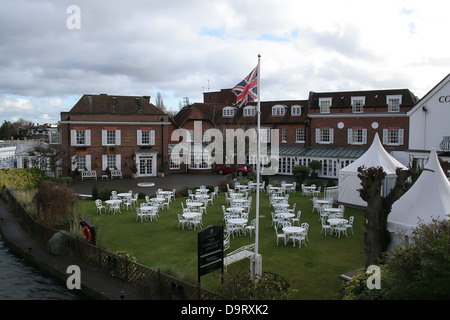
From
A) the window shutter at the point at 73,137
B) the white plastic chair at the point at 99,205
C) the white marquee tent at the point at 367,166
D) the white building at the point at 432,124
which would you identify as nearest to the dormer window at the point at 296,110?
the white building at the point at 432,124

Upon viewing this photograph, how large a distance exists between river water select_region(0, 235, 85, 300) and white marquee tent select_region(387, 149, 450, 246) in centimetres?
970

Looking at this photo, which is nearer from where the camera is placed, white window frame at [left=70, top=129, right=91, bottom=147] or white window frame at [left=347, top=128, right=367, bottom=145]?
white window frame at [left=70, top=129, right=91, bottom=147]

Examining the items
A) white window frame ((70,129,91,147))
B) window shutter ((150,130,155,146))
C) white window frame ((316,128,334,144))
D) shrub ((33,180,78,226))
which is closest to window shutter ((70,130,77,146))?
white window frame ((70,129,91,147))

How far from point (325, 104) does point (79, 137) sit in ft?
75.7

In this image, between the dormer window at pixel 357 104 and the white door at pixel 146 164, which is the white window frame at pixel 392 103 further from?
the white door at pixel 146 164

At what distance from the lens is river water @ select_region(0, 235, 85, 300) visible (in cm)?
1063

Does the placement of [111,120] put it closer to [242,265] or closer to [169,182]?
[169,182]

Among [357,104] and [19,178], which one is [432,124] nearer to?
[357,104]

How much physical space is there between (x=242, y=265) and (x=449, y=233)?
20.1 feet

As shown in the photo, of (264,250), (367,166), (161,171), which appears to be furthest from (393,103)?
(264,250)

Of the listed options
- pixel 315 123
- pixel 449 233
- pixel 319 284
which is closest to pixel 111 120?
pixel 315 123

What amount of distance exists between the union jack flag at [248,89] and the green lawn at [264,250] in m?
4.92

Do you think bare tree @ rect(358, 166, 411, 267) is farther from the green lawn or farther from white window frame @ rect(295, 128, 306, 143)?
white window frame @ rect(295, 128, 306, 143)

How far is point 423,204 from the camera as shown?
12.1m
